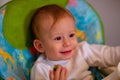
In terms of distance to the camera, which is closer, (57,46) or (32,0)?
(57,46)

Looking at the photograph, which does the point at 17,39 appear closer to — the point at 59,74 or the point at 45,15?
the point at 45,15

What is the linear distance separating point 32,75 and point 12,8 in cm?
28

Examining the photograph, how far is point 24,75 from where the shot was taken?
103 cm

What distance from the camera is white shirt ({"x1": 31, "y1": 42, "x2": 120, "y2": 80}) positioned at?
3.16 ft

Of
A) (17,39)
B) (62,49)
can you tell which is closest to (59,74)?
(62,49)

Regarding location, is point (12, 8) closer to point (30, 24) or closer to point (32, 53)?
point (30, 24)

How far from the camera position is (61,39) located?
0.96 m

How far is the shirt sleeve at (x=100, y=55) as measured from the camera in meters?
0.94

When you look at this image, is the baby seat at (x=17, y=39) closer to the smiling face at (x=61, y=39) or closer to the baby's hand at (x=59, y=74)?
the smiling face at (x=61, y=39)

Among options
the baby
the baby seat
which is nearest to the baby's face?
the baby

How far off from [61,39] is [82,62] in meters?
0.12

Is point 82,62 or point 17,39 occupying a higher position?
point 17,39

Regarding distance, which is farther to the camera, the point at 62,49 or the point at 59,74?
the point at 62,49

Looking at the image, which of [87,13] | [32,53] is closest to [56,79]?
[32,53]
